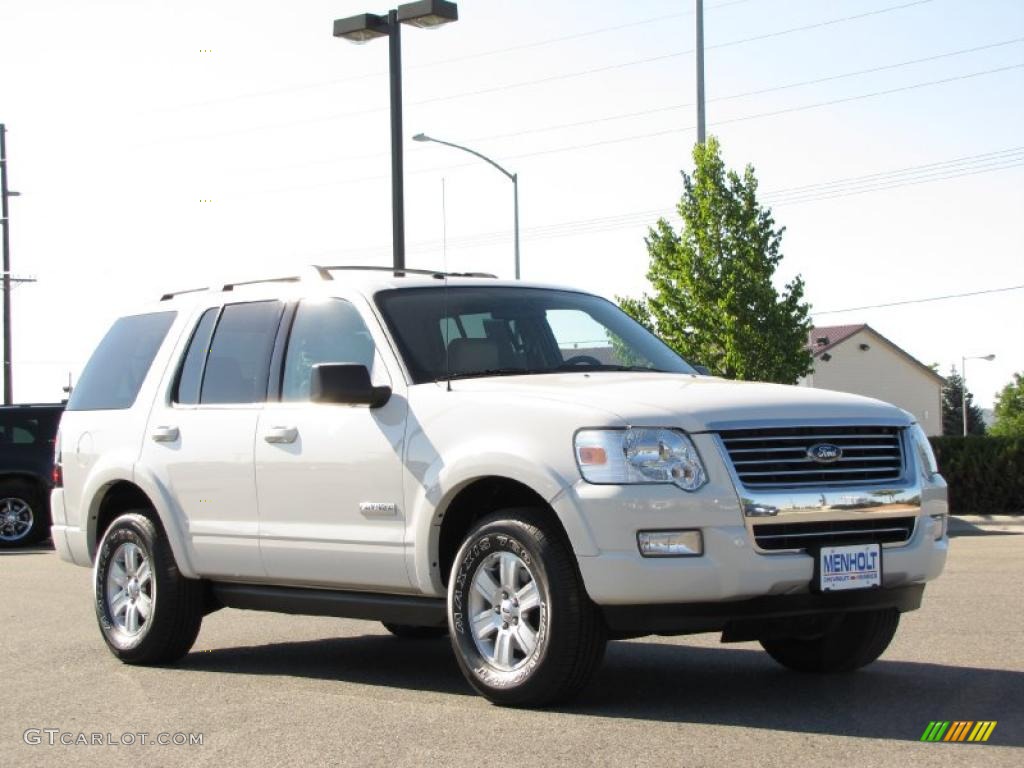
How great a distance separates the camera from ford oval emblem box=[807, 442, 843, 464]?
295 inches

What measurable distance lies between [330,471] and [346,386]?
543 millimetres

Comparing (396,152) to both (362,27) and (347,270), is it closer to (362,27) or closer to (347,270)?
(362,27)

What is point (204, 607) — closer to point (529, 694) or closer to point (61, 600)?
point (529, 694)

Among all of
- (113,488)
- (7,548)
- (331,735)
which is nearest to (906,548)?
(331,735)

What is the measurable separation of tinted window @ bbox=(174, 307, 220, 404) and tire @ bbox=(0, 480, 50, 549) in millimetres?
14273

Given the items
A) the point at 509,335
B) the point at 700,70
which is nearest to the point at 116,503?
the point at 509,335

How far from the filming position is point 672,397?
7562 mm

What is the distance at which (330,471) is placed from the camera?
8.63 m

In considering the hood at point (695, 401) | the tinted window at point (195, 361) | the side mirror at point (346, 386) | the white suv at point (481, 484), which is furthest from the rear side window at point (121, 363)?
the hood at point (695, 401)

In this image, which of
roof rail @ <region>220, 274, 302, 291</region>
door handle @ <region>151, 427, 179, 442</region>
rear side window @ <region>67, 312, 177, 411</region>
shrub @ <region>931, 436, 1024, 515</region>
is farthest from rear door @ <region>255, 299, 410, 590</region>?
shrub @ <region>931, 436, 1024, 515</region>

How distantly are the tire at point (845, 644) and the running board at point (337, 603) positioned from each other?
1760mm

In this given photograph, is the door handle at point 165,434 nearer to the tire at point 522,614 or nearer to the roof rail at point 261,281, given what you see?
the roof rail at point 261,281

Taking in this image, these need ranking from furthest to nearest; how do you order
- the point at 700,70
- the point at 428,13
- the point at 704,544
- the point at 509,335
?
the point at 700,70
the point at 428,13
the point at 509,335
the point at 704,544

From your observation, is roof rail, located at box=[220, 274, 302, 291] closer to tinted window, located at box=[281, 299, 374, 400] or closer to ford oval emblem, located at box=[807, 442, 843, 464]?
tinted window, located at box=[281, 299, 374, 400]
